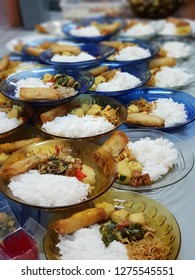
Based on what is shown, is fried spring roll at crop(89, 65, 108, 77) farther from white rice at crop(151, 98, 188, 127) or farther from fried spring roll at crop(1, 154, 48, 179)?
fried spring roll at crop(1, 154, 48, 179)

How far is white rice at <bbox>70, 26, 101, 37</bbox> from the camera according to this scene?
6.44 ft

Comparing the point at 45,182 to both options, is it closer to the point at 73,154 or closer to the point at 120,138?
the point at 73,154

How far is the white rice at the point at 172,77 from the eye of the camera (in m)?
1.42

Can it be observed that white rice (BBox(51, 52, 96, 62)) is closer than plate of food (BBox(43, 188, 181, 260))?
No

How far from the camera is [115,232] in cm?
78

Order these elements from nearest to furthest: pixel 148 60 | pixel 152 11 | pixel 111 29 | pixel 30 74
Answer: pixel 30 74, pixel 148 60, pixel 111 29, pixel 152 11

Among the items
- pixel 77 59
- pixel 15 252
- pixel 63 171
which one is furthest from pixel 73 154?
pixel 77 59

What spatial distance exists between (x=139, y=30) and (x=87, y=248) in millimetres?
1520

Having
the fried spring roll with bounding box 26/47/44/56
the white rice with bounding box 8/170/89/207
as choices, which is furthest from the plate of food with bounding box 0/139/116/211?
the fried spring roll with bounding box 26/47/44/56

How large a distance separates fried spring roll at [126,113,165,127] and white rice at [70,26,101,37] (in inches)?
36.0

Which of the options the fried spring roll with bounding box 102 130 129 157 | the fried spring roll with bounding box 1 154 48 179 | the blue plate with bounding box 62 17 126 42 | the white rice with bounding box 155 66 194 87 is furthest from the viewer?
the blue plate with bounding box 62 17 126 42

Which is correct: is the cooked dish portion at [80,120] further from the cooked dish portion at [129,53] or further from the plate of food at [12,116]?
the cooked dish portion at [129,53]
